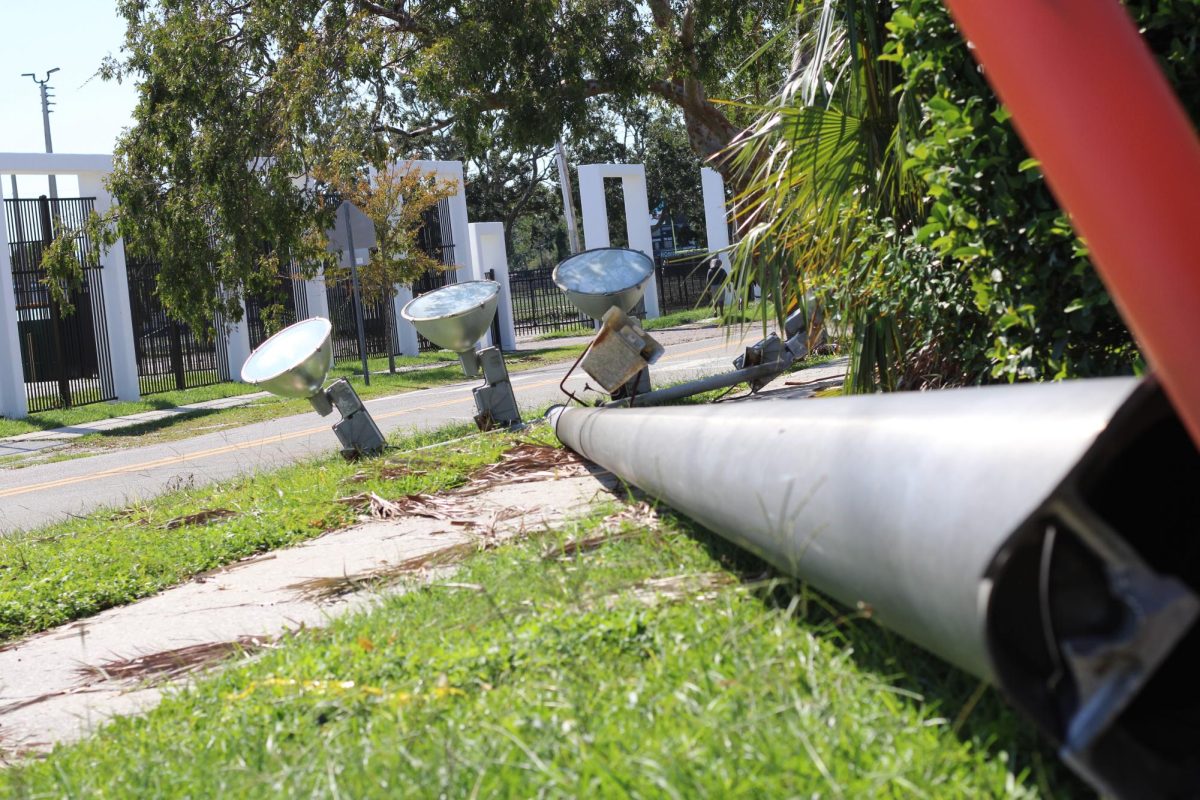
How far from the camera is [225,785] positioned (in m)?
2.67

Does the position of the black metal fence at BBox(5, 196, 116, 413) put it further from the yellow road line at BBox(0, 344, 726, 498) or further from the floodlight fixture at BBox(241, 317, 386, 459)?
the floodlight fixture at BBox(241, 317, 386, 459)

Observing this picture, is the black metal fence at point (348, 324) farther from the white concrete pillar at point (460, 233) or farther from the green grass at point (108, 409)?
the green grass at point (108, 409)

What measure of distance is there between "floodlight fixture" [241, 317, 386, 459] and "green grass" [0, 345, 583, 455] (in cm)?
645

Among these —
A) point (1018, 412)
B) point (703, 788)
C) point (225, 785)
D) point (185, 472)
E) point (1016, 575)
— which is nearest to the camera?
point (1016, 575)

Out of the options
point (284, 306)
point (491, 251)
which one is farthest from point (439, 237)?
point (284, 306)

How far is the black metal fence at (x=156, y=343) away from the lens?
73.9 ft

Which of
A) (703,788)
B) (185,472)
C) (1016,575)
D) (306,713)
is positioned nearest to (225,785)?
(306,713)

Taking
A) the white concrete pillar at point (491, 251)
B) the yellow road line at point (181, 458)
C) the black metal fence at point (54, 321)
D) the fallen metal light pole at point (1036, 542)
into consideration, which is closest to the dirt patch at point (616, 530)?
the fallen metal light pole at point (1036, 542)

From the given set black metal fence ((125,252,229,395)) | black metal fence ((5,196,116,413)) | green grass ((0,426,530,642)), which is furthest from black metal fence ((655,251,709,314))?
green grass ((0,426,530,642))

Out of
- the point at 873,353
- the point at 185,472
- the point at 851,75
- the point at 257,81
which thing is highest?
the point at 257,81

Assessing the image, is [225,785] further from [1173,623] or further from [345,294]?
[345,294]

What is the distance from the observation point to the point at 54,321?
20.9 metres

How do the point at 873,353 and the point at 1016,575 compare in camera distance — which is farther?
the point at 873,353

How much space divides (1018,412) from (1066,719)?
502 mm
